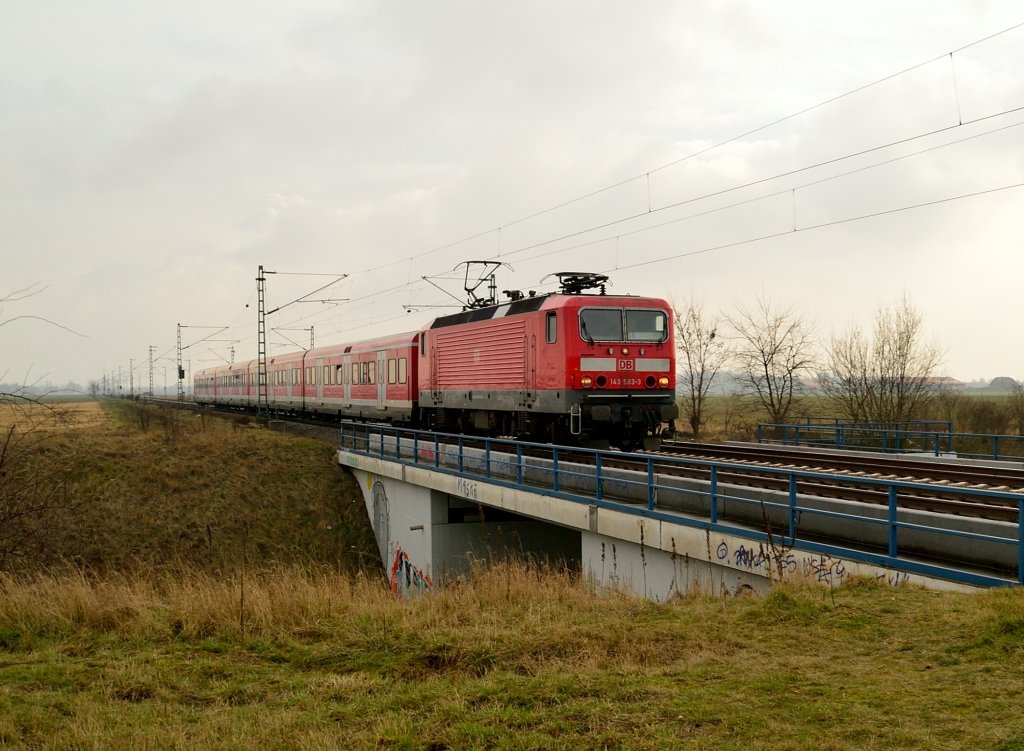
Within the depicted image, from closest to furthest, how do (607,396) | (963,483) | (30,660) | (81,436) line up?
1. (30,660)
2. (963,483)
3. (607,396)
4. (81,436)

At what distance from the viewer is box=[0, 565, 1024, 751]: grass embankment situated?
16.8 ft

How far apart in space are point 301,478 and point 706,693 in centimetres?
2524

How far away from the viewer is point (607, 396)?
1723cm

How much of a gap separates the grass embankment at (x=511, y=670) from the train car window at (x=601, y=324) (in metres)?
8.67

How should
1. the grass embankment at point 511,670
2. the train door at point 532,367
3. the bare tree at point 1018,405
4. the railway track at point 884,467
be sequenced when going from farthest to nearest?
the bare tree at point 1018,405
the train door at point 532,367
the railway track at point 884,467
the grass embankment at point 511,670

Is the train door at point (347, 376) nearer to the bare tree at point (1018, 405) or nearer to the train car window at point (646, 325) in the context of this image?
the train car window at point (646, 325)

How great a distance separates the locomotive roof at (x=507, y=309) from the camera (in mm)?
17658

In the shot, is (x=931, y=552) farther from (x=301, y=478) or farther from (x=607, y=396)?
(x=301, y=478)

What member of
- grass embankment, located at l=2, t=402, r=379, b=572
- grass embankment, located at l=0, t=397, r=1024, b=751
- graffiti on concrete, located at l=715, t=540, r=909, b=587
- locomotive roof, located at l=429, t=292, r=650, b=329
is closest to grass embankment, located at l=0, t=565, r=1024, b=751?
grass embankment, located at l=0, t=397, r=1024, b=751

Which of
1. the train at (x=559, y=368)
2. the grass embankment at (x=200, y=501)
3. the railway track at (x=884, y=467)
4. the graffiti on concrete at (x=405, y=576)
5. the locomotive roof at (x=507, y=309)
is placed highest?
the locomotive roof at (x=507, y=309)

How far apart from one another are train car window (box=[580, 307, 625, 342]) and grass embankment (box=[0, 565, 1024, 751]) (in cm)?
867

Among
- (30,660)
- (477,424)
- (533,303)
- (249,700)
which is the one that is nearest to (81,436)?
(477,424)

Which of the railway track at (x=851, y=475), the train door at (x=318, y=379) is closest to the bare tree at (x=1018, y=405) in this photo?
the railway track at (x=851, y=475)

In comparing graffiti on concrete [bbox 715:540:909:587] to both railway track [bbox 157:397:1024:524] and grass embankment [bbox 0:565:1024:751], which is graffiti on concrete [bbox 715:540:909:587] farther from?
railway track [bbox 157:397:1024:524]
